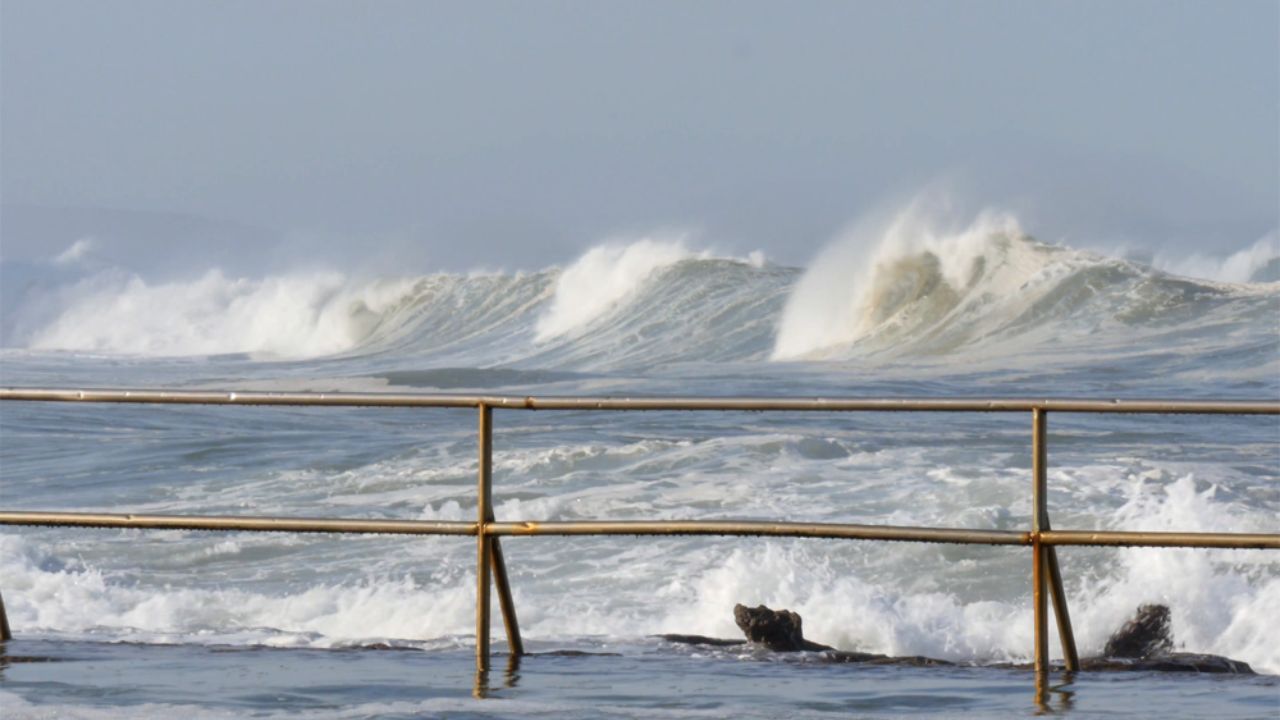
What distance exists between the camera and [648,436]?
15.7 m

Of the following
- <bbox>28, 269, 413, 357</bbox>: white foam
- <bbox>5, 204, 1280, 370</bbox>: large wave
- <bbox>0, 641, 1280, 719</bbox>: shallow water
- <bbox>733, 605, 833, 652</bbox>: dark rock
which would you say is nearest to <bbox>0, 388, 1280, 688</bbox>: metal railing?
<bbox>0, 641, 1280, 719</bbox>: shallow water

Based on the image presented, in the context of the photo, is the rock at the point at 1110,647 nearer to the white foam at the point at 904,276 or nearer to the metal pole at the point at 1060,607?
the metal pole at the point at 1060,607

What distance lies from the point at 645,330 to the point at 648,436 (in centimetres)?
1945

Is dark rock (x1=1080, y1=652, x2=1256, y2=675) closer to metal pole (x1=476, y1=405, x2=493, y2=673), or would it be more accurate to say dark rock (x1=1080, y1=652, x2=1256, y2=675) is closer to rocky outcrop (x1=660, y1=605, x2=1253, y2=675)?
rocky outcrop (x1=660, y1=605, x2=1253, y2=675)

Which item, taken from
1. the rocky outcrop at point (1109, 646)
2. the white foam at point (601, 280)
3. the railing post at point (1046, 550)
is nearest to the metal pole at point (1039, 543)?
the railing post at point (1046, 550)

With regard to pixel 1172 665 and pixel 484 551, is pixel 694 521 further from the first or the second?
pixel 1172 665

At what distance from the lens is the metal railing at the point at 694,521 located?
17.5ft

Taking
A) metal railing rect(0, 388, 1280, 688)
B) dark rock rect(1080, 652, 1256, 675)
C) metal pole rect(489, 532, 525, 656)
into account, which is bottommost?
dark rock rect(1080, 652, 1256, 675)

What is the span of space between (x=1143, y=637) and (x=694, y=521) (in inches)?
83.4

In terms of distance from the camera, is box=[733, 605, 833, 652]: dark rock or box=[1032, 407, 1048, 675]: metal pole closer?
box=[1032, 407, 1048, 675]: metal pole

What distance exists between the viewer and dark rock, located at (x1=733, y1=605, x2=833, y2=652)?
662 cm

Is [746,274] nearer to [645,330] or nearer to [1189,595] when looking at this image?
[645,330]

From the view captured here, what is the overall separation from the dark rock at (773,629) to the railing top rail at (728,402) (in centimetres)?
125

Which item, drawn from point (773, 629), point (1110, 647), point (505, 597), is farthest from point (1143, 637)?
point (505, 597)
